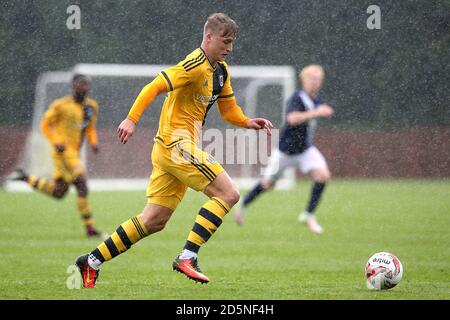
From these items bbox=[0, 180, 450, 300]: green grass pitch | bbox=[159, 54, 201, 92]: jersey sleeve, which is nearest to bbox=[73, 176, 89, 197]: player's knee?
bbox=[0, 180, 450, 300]: green grass pitch

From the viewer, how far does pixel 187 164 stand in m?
6.65

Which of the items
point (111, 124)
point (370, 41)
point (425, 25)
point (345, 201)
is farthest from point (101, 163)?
point (425, 25)

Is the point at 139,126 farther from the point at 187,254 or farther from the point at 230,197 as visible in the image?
the point at 187,254

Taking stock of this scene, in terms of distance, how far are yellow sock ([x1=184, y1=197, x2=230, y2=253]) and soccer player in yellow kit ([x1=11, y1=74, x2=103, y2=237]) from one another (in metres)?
4.86

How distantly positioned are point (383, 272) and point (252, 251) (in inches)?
138

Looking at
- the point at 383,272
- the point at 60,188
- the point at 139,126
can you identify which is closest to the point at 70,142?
the point at 60,188

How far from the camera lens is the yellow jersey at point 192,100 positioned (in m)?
6.70

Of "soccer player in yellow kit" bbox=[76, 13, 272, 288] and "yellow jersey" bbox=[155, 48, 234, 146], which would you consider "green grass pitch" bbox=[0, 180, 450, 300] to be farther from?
"yellow jersey" bbox=[155, 48, 234, 146]

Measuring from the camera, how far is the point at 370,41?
14672 millimetres

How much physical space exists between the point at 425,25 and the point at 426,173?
43.5ft

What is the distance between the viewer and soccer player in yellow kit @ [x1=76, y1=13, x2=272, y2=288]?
663 cm

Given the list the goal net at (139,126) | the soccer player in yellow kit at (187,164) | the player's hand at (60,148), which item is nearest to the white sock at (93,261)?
the soccer player in yellow kit at (187,164)
